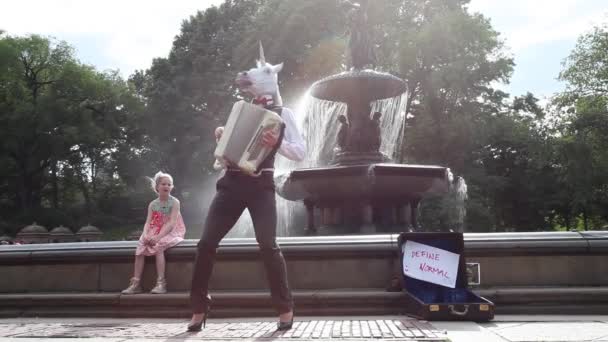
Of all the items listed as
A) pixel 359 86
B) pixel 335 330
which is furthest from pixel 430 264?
pixel 359 86

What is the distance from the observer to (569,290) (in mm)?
5199

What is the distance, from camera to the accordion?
437 centimetres

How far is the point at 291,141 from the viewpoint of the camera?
467 cm

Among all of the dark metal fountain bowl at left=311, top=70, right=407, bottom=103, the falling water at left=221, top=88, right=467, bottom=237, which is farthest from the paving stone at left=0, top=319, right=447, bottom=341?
the falling water at left=221, top=88, right=467, bottom=237

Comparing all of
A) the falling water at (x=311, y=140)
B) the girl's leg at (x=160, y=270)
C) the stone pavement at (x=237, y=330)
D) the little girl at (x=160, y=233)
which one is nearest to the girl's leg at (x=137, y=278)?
the little girl at (x=160, y=233)

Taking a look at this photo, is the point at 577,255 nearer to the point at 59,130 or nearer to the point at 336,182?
the point at 336,182

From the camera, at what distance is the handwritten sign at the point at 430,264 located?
16.9ft

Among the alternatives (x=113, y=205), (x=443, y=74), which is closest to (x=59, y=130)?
(x=113, y=205)

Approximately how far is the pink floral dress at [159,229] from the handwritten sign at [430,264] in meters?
2.13

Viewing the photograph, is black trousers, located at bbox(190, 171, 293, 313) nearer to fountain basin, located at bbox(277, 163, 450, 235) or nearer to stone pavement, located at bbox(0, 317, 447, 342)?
stone pavement, located at bbox(0, 317, 447, 342)

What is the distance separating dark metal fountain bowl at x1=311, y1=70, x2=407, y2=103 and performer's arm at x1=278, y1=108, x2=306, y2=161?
19.2ft

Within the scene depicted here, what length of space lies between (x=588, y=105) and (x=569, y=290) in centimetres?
3243

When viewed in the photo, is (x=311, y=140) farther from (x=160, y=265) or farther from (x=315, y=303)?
(x=315, y=303)

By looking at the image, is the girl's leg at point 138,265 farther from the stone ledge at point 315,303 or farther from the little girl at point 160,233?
the stone ledge at point 315,303
